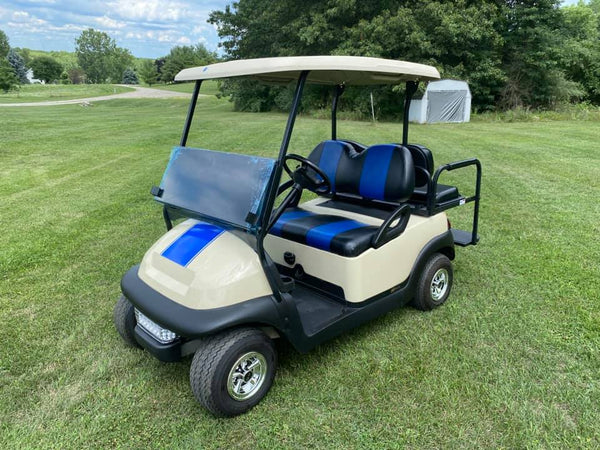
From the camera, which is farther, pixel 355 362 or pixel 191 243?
pixel 355 362

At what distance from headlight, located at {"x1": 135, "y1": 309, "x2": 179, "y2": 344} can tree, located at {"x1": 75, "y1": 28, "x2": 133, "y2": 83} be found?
7996 centimetres

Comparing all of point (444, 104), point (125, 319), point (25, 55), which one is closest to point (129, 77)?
point (25, 55)

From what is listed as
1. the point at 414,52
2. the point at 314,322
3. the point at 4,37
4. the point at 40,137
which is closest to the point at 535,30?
the point at 414,52

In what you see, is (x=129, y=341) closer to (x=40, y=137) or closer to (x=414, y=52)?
(x=40, y=137)

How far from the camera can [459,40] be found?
59.0ft

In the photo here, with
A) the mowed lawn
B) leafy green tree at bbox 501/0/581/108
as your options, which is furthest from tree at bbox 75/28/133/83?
the mowed lawn

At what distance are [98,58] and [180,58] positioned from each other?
16.3 meters

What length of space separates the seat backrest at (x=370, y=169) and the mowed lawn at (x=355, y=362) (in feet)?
2.98

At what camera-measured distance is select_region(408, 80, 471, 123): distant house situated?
58.2 feet

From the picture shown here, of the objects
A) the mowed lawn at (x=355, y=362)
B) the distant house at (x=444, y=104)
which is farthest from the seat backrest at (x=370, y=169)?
the distant house at (x=444, y=104)

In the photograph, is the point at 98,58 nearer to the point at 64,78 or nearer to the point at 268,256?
the point at 64,78

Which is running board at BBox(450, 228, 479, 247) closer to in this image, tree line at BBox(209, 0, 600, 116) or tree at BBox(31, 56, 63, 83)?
tree line at BBox(209, 0, 600, 116)

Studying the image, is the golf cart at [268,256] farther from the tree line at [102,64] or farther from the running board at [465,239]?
the tree line at [102,64]

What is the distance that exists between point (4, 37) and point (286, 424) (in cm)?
8342
